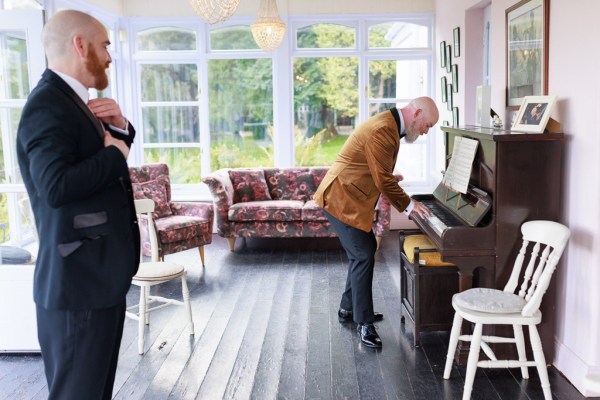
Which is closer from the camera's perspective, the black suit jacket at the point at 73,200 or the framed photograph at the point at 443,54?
the black suit jacket at the point at 73,200

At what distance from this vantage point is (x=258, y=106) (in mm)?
8359

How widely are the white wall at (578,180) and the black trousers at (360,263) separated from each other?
111 centimetres

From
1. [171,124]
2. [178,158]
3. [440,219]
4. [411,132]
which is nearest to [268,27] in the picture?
[171,124]

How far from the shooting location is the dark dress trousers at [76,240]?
1943 millimetres

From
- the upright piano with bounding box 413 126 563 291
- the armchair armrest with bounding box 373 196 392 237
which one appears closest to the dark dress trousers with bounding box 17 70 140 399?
the upright piano with bounding box 413 126 563 291

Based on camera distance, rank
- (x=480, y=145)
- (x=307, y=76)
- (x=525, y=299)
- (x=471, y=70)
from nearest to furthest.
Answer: (x=525, y=299)
(x=480, y=145)
(x=471, y=70)
(x=307, y=76)

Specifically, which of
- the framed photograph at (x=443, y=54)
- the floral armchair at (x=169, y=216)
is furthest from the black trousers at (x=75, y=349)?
the framed photograph at (x=443, y=54)

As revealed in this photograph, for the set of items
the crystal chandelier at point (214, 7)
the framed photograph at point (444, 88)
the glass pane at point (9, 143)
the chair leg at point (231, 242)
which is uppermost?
the crystal chandelier at point (214, 7)

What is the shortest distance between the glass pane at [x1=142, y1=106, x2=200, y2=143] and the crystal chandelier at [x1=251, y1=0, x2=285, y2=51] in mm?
1870

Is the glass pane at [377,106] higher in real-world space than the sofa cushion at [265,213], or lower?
higher

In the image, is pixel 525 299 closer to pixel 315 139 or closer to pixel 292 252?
pixel 292 252

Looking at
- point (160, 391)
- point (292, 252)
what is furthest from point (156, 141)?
point (160, 391)

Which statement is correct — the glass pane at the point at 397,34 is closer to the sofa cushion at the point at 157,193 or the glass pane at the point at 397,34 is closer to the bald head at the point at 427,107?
the sofa cushion at the point at 157,193

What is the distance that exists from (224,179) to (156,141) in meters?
1.69
